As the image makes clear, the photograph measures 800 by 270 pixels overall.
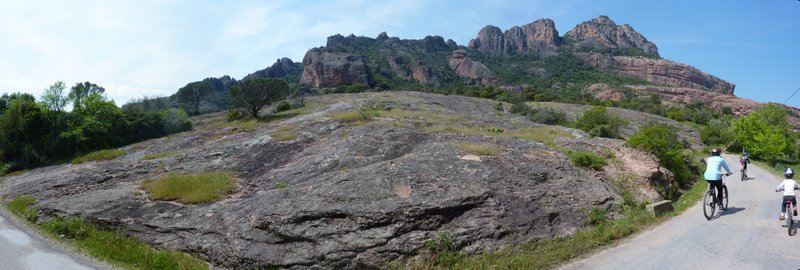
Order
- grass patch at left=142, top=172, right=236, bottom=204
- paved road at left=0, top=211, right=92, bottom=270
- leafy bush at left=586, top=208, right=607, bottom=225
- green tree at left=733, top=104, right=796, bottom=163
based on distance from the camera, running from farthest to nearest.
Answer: green tree at left=733, top=104, right=796, bottom=163, grass patch at left=142, top=172, right=236, bottom=204, leafy bush at left=586, top=208, right=607, bottom=225, paved road at left=0, top=211, right=92, bottom=270

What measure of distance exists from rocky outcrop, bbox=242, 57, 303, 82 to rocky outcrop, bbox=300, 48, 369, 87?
29.4 m

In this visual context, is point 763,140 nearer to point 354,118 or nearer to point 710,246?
point 354,118

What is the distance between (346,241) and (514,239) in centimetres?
394

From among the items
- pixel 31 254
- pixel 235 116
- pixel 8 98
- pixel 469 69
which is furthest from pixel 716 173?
pixel 469 69

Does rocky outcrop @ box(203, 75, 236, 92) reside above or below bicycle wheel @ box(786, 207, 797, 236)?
above

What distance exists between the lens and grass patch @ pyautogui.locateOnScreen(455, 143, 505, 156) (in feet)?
58.1

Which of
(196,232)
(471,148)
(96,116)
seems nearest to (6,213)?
(196,232)

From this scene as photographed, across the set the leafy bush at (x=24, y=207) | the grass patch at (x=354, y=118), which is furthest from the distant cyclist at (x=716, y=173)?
the grass patch at (x=354, y=118)

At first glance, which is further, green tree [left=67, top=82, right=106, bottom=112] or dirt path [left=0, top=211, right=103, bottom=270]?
green tree [left=67, top=82, right=106, bottom=112]

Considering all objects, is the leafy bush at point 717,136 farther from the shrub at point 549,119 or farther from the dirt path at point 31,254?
the dirt path at point 31,254

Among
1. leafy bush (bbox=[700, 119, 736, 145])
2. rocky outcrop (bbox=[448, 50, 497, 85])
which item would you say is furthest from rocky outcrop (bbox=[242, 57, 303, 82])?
leafy bush (bbox=[700, 119, 736, 145])

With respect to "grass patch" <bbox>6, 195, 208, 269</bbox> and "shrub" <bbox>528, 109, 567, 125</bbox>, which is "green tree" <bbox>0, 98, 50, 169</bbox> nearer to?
"grass patch" <bbox>6, 195, 208, 269</bbox>

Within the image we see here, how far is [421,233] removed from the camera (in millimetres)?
10578

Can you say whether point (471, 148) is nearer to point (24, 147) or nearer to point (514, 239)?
point (514, 239)
